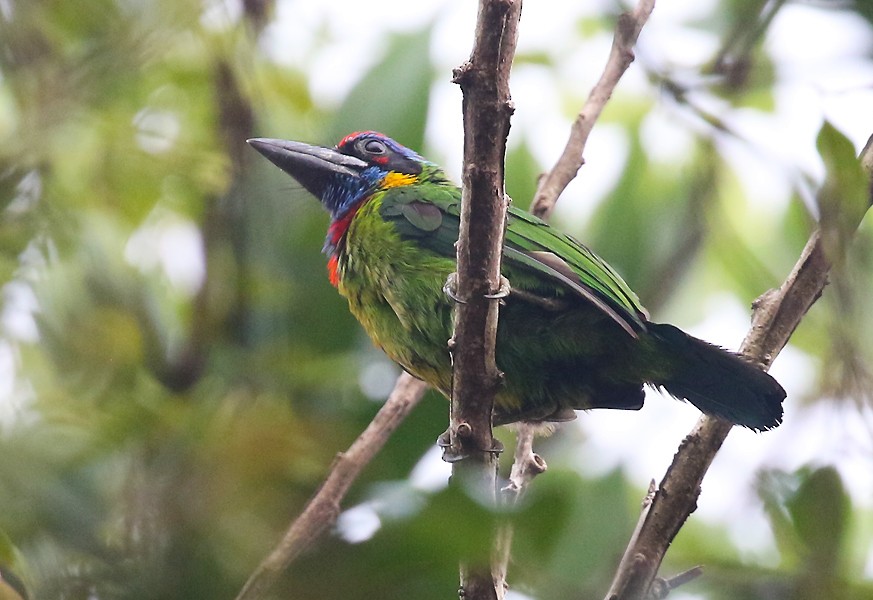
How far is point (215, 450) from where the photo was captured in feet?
5.57

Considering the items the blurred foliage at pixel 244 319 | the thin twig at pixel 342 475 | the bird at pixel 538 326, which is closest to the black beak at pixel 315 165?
the blurred foliage at pixel 244 319

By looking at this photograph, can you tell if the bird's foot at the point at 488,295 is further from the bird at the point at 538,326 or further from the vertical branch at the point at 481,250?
the bird at the point at 538,326

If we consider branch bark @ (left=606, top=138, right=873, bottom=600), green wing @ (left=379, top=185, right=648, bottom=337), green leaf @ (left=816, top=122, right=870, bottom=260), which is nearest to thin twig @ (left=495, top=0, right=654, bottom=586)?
green wing @ (left=379, top=185, right=648, bottom=337)

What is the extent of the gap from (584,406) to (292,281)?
123 centimetres

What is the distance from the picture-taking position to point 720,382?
3.05 meters

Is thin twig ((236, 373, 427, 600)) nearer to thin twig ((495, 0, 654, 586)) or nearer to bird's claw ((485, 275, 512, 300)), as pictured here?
thin twig ((495, 0, 654, 586))

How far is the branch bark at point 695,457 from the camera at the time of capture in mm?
2371

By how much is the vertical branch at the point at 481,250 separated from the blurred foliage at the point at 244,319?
0.30 meters

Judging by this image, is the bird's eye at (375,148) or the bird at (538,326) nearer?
the bird at (538,326)

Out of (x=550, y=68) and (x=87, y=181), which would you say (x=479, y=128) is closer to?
(x=87, y=181)

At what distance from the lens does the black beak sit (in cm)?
407

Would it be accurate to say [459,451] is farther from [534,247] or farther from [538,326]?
[534,247]

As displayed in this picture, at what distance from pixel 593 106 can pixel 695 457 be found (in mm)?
1323

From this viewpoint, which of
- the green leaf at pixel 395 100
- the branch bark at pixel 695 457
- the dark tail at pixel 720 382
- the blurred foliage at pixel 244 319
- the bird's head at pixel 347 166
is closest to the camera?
the blurred foliage at pixel 244 319
